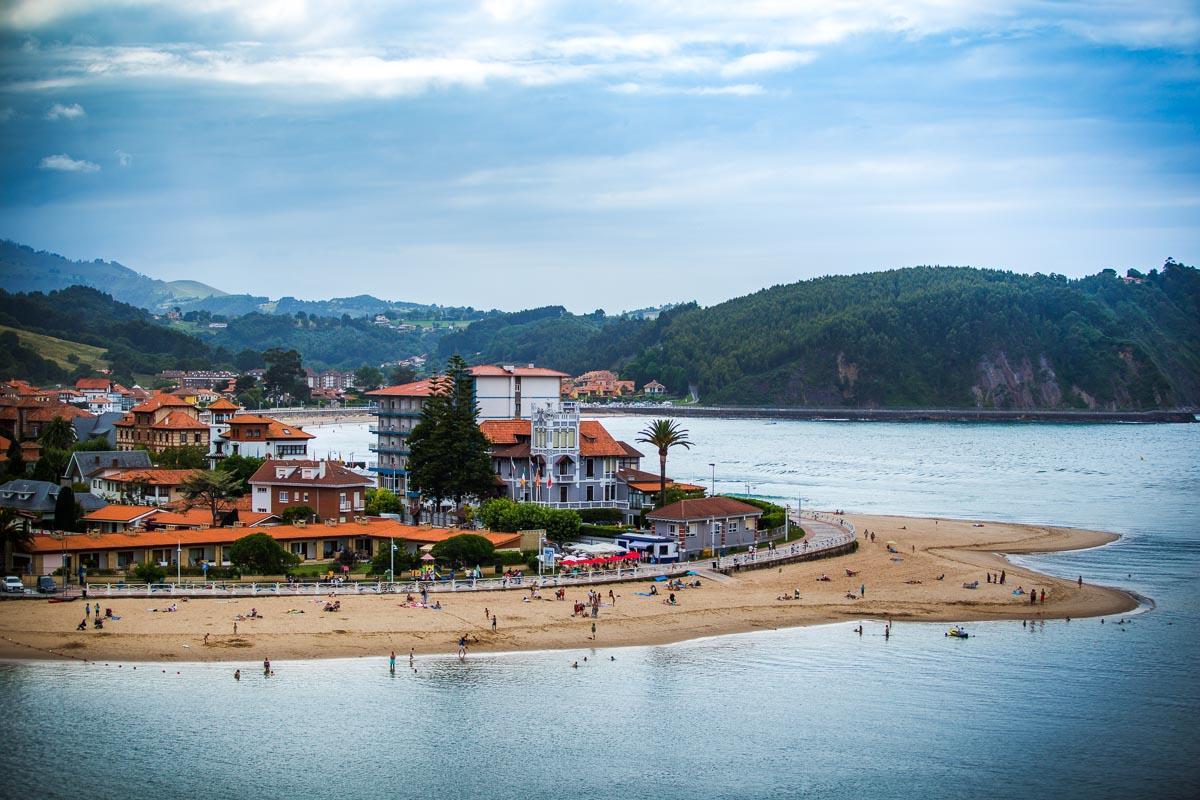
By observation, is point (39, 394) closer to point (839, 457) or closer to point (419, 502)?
point (419, 502)

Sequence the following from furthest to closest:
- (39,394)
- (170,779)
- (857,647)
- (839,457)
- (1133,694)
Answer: (839,457) < (39,394) < (857,647) < (1133,694) < (170,779)

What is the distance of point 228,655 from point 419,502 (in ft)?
102

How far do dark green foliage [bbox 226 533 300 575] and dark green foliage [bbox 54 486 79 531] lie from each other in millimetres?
13750

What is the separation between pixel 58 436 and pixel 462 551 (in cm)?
5349

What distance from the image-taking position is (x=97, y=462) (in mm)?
86188

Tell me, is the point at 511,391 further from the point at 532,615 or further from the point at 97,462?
the point at 532,615

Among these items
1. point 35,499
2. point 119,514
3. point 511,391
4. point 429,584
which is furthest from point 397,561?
point 511,391

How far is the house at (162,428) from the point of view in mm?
96625

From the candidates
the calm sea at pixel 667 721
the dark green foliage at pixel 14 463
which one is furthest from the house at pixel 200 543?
the dark green foliage at pixel 14 463

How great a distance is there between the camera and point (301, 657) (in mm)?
44625

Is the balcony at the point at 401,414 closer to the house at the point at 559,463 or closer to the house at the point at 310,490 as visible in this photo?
the house at the point at 559,463

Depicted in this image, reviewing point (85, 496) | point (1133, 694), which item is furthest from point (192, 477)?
point (1133, 694)

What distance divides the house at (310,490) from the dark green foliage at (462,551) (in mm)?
13173

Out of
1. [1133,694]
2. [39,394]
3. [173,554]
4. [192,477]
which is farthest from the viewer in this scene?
[39,394]
